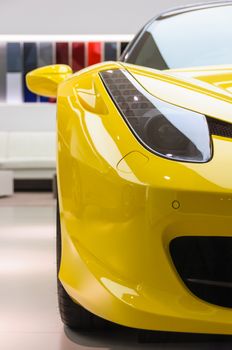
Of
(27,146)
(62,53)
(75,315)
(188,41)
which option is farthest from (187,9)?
(62,53)

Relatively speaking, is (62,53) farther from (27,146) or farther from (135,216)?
(135,216)

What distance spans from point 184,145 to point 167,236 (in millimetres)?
194

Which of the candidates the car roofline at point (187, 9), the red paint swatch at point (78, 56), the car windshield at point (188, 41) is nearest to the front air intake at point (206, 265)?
the car windshield at point (188, 41)

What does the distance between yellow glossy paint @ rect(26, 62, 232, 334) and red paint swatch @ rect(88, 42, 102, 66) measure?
28.2 feet

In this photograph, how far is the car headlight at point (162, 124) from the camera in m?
1.15

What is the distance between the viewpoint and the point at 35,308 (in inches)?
→ 68.2

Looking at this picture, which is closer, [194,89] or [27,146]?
[194,89]

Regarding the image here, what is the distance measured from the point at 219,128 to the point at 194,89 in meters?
0.18

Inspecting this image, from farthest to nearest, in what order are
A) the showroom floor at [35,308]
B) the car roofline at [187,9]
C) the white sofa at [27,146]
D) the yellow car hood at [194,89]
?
the white sofa at [27,146], the car roofline at [187,9], the showroom floor at [35,308], the yellow car hood at [194,89]

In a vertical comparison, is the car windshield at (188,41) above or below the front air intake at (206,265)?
above

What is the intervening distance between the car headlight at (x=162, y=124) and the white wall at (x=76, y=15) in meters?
8.39

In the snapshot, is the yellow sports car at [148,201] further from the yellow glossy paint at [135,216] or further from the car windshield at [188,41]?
the car windshield at [188,41]

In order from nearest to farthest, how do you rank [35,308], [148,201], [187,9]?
1. [148,201]
2. [35,308]
3. [187,9]

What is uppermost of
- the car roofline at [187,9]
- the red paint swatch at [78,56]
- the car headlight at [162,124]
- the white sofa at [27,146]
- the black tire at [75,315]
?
the car roofline at [187,9]
